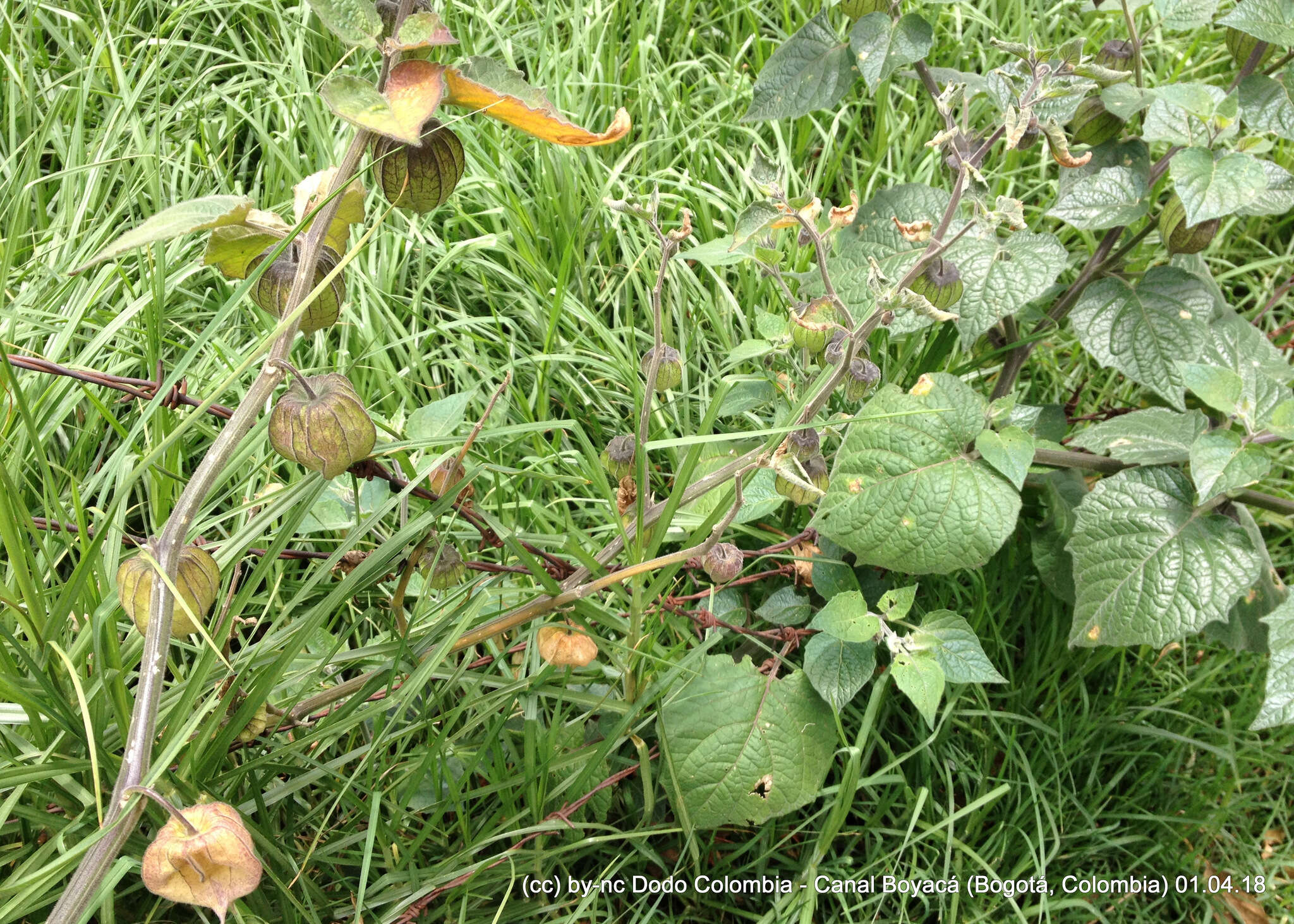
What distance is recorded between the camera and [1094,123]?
63.9 inches

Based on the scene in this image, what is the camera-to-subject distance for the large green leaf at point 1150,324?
158 cm

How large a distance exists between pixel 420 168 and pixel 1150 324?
1.25m

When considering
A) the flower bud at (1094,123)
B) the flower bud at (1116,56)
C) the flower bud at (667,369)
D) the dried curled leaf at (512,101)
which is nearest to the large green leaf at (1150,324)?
the flower bud at (1094,123)

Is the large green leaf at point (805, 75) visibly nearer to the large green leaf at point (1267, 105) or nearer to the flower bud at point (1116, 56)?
the flower bud at point (1116, 56)

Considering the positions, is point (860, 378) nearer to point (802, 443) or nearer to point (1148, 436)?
point (802, 443)

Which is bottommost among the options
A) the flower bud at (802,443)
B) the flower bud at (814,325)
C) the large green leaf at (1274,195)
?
the flower bud at (802,443)

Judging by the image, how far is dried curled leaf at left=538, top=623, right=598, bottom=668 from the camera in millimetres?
1222

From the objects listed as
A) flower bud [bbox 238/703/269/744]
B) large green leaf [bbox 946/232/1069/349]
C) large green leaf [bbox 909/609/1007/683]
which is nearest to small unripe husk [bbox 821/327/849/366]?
large green leaf [bbox 946/232/1069/349]

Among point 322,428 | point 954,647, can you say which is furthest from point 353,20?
point 954,647

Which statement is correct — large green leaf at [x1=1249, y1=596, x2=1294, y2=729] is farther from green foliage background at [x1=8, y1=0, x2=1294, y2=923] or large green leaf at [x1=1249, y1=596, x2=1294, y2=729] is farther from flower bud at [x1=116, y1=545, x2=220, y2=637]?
flower bud at [x1=116, y1=545, x2=220, y2=637]

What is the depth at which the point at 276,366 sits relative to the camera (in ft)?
2.89

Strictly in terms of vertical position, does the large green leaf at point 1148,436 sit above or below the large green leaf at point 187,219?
below

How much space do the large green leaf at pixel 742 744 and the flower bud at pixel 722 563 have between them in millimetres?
230

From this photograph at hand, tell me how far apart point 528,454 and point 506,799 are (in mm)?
659
